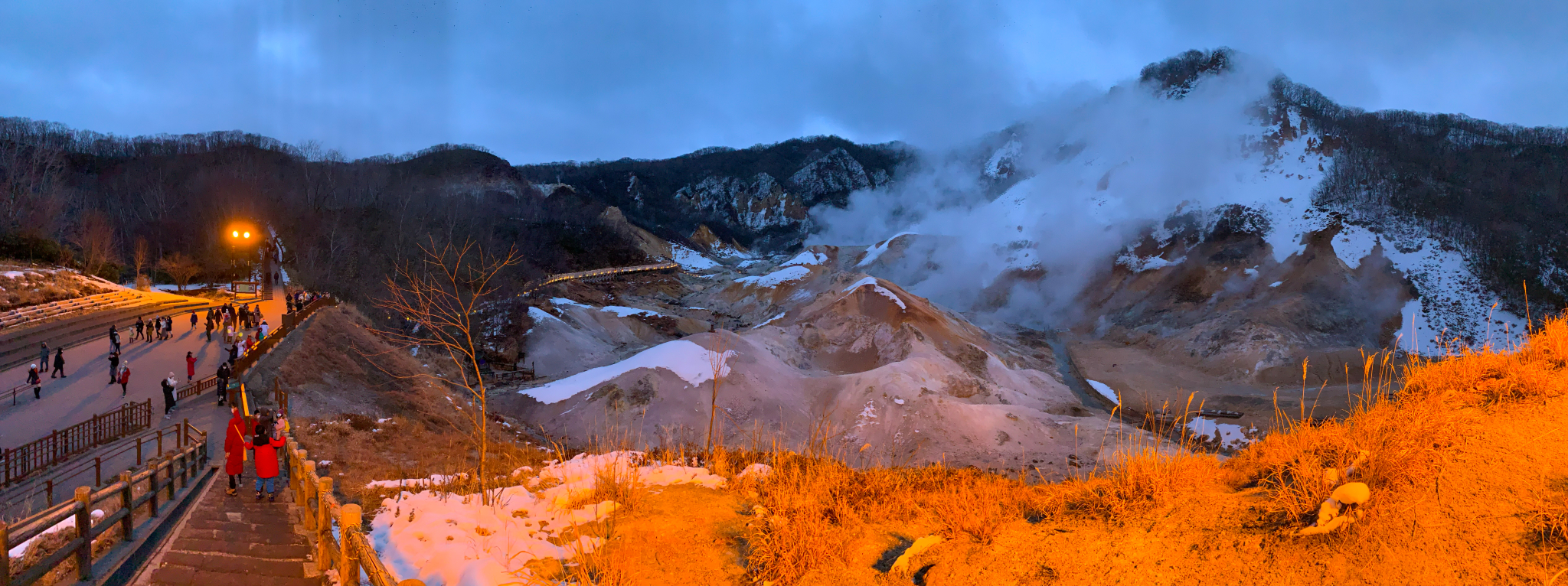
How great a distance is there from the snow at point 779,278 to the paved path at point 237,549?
52.3 m

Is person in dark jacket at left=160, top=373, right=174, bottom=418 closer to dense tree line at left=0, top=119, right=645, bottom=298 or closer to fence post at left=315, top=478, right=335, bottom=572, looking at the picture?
fence post at left=315, top=478, right=335, bottom=572

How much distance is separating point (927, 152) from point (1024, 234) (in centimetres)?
8249

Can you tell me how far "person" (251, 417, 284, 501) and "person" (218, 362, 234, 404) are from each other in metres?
9.47

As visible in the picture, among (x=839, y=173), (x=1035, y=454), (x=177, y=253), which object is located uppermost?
(x=839, y=173)

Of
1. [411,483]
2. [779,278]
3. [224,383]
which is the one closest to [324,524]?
[411,483]

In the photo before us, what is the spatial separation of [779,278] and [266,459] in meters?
54.2

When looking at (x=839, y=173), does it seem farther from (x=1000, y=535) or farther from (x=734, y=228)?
(x=1000, y=535)

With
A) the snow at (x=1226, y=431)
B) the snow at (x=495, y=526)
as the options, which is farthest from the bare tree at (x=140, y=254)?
the snow at (x=1226, y=431)

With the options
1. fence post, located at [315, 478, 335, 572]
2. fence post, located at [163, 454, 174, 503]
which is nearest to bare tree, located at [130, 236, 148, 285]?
fence post, located at [163, 454, 174, 503]

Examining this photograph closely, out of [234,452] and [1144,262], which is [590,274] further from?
[234,452]

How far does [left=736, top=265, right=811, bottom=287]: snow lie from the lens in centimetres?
6141

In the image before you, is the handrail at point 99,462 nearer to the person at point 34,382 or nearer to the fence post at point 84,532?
the fence post at point 84,532

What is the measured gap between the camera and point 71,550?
6.19 meters

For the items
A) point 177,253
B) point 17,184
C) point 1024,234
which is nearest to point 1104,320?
point 1024,234
